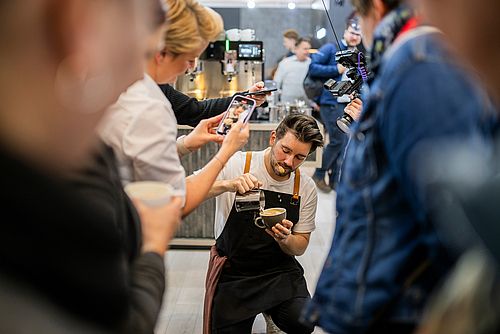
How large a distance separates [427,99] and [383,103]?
0.08 meters

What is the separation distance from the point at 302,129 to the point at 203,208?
5.42 ft

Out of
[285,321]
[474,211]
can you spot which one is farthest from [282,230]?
[474,211]

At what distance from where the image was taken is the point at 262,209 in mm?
2260

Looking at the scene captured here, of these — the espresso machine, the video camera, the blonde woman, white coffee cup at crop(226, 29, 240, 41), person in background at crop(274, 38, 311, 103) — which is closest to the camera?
the blonde woman

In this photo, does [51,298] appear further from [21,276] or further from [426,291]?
[426,291]

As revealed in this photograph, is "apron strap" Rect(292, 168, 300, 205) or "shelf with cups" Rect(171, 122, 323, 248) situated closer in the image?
"apron strap" Rect(292, 168, 300, 205)

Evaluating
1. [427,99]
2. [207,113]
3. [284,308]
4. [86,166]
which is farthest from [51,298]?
[284,308]

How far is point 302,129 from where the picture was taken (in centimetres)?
238

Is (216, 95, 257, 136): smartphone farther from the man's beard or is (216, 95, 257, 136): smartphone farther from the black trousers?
the black trousers

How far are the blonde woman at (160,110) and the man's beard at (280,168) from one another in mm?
1119

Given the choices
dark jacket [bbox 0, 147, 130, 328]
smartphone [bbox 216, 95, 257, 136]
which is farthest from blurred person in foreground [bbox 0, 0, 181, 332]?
smartphone [bbox 216, 95, 257, 136]

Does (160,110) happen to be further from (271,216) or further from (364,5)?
(271,216)

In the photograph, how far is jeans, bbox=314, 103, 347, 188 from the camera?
17.1ft

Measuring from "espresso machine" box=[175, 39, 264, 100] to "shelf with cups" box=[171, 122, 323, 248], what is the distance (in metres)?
0.46
